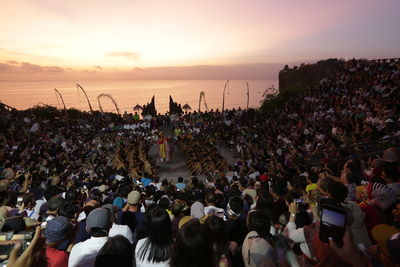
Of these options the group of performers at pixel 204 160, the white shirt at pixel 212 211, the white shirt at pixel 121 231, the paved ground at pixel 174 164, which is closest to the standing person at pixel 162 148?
the paved ground at pixel 174 164

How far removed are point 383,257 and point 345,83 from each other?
57.5 ft

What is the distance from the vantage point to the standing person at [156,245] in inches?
98.7

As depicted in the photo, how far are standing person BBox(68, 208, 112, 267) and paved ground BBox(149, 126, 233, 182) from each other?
10.1m

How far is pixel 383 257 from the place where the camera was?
2225 mm

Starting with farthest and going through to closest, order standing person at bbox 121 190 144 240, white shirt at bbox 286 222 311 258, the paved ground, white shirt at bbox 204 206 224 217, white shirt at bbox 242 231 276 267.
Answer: the paved ground, white shirt at bbox 204 206 224 217, standing person at bbox 121 190 144 240, white shirt at bbox 286 222 311 258, white shirt at bbox 242 231 276 267

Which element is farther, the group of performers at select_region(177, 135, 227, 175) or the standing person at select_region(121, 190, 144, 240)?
the group of performers at select_region(177, 135, 227, 175)

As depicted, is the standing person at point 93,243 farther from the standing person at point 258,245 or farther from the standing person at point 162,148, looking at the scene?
the standing person at point 162,148

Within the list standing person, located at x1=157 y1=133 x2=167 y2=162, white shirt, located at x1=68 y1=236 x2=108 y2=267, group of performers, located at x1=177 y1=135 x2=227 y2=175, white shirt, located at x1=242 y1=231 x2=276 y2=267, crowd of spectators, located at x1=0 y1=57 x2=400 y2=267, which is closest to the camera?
white shirt, located at x1=242 y1=231 x2=276 y2=267

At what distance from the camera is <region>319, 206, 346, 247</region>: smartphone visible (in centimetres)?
223

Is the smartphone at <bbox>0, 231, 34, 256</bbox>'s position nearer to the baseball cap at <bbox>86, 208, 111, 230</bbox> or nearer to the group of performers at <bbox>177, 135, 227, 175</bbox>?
the baseball cap at <bbox>86, 208, 111, 230</bbox>

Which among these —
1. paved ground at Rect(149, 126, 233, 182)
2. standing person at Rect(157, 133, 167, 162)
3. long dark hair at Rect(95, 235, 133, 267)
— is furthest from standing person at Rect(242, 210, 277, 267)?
standing person at Rect(157, 133, 167, 162)

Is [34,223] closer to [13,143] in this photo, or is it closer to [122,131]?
[13,143]

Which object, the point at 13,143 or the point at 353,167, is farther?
the point at 13,143

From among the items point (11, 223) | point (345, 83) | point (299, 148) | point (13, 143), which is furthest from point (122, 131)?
point (11, 223)
